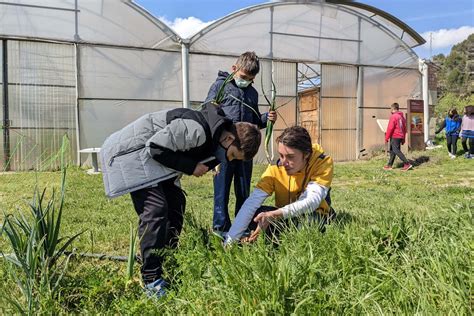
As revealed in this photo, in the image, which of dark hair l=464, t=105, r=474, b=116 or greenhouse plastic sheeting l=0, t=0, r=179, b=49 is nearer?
greenhouse plastic sheeting l=0, t=0, r=179, b=49

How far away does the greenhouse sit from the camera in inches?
407

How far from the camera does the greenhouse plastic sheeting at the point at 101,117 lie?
10.8 m

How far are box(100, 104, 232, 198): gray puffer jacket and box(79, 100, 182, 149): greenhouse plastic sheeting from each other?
866 centimetres

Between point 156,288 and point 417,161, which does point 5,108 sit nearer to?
point 156,288

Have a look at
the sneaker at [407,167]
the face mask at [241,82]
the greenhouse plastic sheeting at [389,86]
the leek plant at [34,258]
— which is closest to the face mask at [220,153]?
the leek plant at [34,258]

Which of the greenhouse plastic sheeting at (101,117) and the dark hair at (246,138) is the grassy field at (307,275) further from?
the greenhouse plastic sheeting at (101,117)

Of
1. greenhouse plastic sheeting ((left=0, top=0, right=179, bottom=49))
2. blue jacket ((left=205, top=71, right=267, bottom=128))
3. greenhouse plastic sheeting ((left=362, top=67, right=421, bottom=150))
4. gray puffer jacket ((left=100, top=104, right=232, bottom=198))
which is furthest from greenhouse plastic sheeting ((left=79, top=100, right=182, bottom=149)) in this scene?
gray puffer jacket ((left=100, top=104, right=232, bottom=198))

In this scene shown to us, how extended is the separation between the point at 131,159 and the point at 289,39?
37.4 feet

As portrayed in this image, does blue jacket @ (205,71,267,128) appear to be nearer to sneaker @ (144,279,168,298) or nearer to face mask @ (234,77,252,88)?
face mask @ (234,77,252,88)

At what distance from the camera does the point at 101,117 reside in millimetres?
10953

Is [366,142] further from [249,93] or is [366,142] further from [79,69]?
[249,93]

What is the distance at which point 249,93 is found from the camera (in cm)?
387

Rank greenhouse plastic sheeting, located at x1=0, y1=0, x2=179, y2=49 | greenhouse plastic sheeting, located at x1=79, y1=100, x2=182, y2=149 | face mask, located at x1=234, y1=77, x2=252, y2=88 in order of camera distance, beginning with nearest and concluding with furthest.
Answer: face mask, located at x1=234, y1=77, x2=252, y2=88, greenhouse plastic sheeting, located at x1=0, y1=0, x2=179, y2=49, greenhouse plastic sheeting, located at x1=79, y1=100, x2=182, y2=149

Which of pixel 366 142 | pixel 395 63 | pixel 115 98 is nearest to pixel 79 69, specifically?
pixel 115 98
